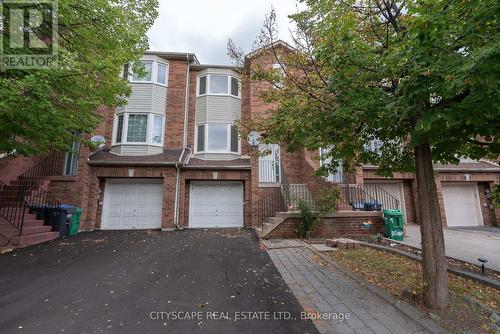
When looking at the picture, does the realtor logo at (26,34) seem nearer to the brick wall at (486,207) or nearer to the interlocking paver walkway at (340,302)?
the interlocking paver walkway at (340,302)

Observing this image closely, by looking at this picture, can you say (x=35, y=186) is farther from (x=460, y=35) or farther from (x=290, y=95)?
(x=460, y=35)

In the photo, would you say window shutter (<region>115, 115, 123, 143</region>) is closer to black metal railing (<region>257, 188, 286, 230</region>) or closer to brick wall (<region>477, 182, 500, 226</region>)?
black metal railing (<region>257, 188, 286, 230</region>)

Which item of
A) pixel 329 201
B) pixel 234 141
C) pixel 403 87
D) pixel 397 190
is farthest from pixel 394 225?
pixel 234 141

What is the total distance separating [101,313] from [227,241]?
5.29 meters

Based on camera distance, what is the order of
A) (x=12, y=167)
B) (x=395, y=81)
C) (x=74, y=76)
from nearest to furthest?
(x=395, y=81)
(x=74, y=76)
(x=12, y=167)

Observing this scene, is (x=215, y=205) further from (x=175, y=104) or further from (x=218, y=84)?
(x=218, y=84)

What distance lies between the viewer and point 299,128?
4.50m

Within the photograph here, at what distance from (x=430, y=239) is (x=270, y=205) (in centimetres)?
803

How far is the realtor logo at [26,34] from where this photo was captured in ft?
18.2

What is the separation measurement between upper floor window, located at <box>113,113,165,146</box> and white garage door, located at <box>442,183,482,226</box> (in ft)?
54.3

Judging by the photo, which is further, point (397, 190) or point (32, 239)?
point (397, 190)

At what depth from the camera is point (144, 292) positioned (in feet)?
13.7

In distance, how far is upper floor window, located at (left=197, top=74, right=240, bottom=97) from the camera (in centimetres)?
1350

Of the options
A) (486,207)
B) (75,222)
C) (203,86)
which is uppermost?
(203,86)
